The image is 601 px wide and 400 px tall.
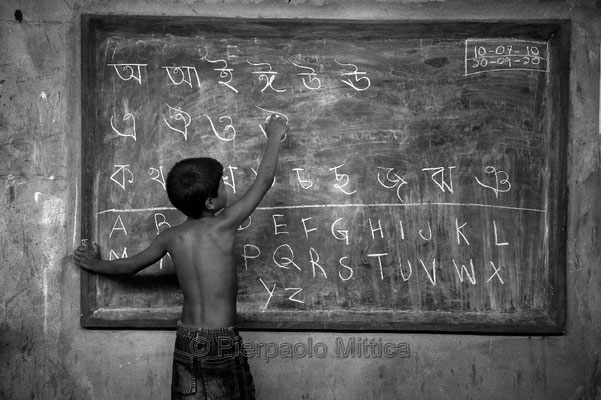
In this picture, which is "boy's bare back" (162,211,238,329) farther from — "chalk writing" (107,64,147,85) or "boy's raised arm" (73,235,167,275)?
"chalk writing" (107,64,147,85)

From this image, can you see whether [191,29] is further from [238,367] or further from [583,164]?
[583,164]

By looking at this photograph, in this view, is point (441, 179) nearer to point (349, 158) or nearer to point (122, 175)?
point (349, 158)

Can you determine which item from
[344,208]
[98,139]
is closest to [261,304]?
[344,208]

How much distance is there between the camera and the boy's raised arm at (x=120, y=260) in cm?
349

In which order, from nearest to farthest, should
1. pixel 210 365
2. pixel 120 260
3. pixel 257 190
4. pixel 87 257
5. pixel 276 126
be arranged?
pixel 210 365 < pixel 257 190 < pixel 276 126 < pixel 120 260 < pixel 87 257

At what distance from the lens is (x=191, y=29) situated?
13.1 ft

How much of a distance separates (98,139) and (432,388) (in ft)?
7.50

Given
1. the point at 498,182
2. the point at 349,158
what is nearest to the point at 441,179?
the point at 498,182

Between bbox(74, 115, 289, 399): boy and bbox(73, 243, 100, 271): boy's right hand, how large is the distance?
0.76m

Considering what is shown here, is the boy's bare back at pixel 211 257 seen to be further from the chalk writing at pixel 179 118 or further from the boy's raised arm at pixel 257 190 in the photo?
the chalk writing at pixel 179 118

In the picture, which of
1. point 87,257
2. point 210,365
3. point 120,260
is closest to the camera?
point 210,365

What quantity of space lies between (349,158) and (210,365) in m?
1.38

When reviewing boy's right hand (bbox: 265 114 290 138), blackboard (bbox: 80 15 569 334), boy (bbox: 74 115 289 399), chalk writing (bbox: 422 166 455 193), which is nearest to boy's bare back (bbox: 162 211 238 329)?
boy (bbox: 74 115 289 399)

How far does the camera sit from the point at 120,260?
3758 mm
